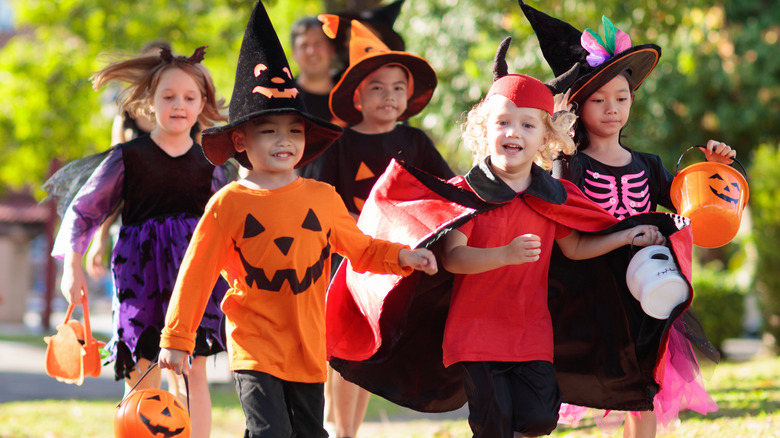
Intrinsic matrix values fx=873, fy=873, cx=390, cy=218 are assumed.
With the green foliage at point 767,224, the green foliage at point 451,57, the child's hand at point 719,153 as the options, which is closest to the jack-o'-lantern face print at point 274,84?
the child's hand at point 719,153

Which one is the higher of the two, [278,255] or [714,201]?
[714,201]

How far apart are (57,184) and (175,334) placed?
223 cm

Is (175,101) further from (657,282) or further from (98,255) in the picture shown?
(657,282)

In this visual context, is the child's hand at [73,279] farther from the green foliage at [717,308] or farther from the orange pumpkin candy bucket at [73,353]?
the green foliage at [717,308]

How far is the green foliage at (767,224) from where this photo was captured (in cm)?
1210

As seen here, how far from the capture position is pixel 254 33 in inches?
149

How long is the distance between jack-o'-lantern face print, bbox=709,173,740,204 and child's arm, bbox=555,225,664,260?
1.28ft

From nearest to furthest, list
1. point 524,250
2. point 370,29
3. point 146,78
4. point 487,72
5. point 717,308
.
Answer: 1. point 524,250
2. point 146,78
3. point 370,29
4. point 487,72
5. point 717,308

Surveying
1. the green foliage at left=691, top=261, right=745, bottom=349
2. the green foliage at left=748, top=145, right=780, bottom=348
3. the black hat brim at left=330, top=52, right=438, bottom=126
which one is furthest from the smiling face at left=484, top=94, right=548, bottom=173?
the green foliage at left=691, top=261, right=745, bottom=349

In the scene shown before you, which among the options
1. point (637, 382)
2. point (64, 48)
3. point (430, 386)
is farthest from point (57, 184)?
point (64, 48)

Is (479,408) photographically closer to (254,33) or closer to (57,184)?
(254,33)

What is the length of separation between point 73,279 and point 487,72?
270 inches

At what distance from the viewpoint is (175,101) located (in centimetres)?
475

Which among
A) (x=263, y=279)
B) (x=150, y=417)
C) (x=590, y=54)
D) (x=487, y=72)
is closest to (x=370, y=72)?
(x=590, y=54)
